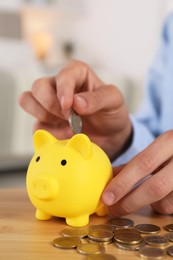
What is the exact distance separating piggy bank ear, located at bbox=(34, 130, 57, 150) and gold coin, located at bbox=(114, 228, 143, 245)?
0.48 feet

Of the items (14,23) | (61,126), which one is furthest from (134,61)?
(61,126)

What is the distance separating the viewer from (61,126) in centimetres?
74

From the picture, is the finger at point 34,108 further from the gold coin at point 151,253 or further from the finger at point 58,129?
the gold coin at point 151,253

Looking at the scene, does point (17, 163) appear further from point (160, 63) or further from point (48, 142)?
point (48, 142)

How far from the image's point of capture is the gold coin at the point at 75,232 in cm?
45

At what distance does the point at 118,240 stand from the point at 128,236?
0.05 feet

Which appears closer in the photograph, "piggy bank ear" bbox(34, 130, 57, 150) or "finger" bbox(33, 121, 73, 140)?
"piggy bank ear" bbox(34, 130, 57, 150)

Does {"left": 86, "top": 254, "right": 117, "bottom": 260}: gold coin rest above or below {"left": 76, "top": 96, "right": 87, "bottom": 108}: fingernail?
below

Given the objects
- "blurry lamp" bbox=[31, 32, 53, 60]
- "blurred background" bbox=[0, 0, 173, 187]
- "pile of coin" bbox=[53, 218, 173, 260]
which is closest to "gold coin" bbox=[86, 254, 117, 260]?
"pile of coin" bbox=[53, 218, 173, 260]

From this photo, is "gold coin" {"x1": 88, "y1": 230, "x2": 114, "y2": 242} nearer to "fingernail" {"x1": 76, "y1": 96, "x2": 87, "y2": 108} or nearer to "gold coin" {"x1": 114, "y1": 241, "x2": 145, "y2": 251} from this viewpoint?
"gold coin" {"x1": 114, "y1": 241, "x2": 145, "y2": 251}

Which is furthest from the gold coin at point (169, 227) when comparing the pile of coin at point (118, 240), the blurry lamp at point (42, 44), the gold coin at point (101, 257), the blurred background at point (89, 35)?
the blurry lamp at point (42, 44)

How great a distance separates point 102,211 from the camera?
53 centimetres

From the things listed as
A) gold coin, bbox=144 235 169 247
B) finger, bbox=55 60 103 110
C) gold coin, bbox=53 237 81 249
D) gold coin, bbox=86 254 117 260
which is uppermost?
finger, bbox=55 60 103 110

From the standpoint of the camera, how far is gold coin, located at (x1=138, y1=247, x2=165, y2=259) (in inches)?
15.5
